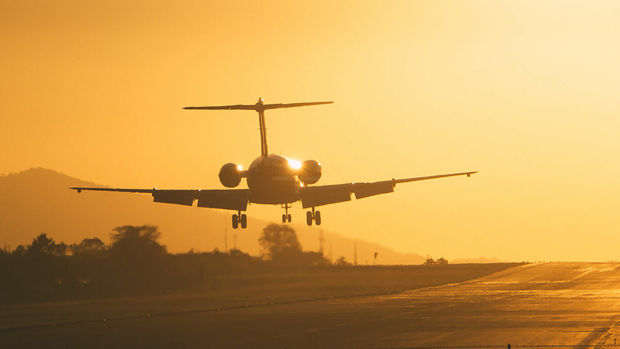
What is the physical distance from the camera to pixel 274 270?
151 m

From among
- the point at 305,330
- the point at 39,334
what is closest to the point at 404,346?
the point at 305,330

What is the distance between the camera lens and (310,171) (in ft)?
287

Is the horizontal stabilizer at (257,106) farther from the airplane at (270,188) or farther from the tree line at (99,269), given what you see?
the tree line at (99,269)

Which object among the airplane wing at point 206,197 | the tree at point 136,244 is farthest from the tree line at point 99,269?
the airplane wing at point 206,197

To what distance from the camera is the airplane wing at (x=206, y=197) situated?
303 feet

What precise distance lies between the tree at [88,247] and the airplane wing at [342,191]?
3613 centimetres

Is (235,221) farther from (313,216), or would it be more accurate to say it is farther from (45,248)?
(45,248)

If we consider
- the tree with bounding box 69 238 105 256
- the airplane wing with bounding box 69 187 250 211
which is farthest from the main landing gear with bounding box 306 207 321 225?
the tree with bounding box 69 238 105 256

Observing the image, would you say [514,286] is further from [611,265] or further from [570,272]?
[611,265]

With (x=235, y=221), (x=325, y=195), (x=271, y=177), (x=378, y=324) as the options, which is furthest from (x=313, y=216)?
(x=378, y=324)

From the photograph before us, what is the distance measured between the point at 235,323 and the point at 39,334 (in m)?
15.7

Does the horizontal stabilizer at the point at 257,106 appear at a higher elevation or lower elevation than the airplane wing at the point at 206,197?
higher

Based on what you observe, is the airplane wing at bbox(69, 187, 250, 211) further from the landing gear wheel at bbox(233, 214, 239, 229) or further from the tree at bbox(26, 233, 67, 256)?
the tree at bbox(26, 233, 67, 256)

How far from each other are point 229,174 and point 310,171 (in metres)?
6.99
